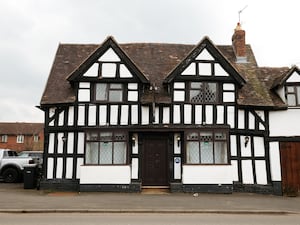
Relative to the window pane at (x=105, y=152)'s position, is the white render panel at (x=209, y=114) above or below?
above

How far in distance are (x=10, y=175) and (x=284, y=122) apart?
15520mm

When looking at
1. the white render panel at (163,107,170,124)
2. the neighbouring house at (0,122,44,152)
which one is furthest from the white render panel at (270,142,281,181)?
the neighbouring house at (0,122,44,152)

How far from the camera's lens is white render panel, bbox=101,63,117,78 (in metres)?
15.8

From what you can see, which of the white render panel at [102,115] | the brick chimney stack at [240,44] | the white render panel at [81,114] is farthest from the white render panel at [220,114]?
the white render panel at [81,114]

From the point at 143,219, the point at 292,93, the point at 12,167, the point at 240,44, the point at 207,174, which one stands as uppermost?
the point at 240,44

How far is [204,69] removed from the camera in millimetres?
16047

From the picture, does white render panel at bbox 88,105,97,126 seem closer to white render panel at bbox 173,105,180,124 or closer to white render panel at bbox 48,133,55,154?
white render panel at bbox 48,133,55,154

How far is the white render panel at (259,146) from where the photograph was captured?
1608 centimetres

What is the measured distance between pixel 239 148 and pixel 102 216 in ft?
28.5

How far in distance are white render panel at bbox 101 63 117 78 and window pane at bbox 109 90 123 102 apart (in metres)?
0.78

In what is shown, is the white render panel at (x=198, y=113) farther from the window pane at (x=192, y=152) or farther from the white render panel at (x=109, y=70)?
the white render panel at (x=109, y=70)

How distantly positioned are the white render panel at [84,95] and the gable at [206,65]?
4.50 m

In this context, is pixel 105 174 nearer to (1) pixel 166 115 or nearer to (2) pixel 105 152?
(2) pixel 105 152

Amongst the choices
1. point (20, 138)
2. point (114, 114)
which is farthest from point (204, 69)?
point (20, 138)
